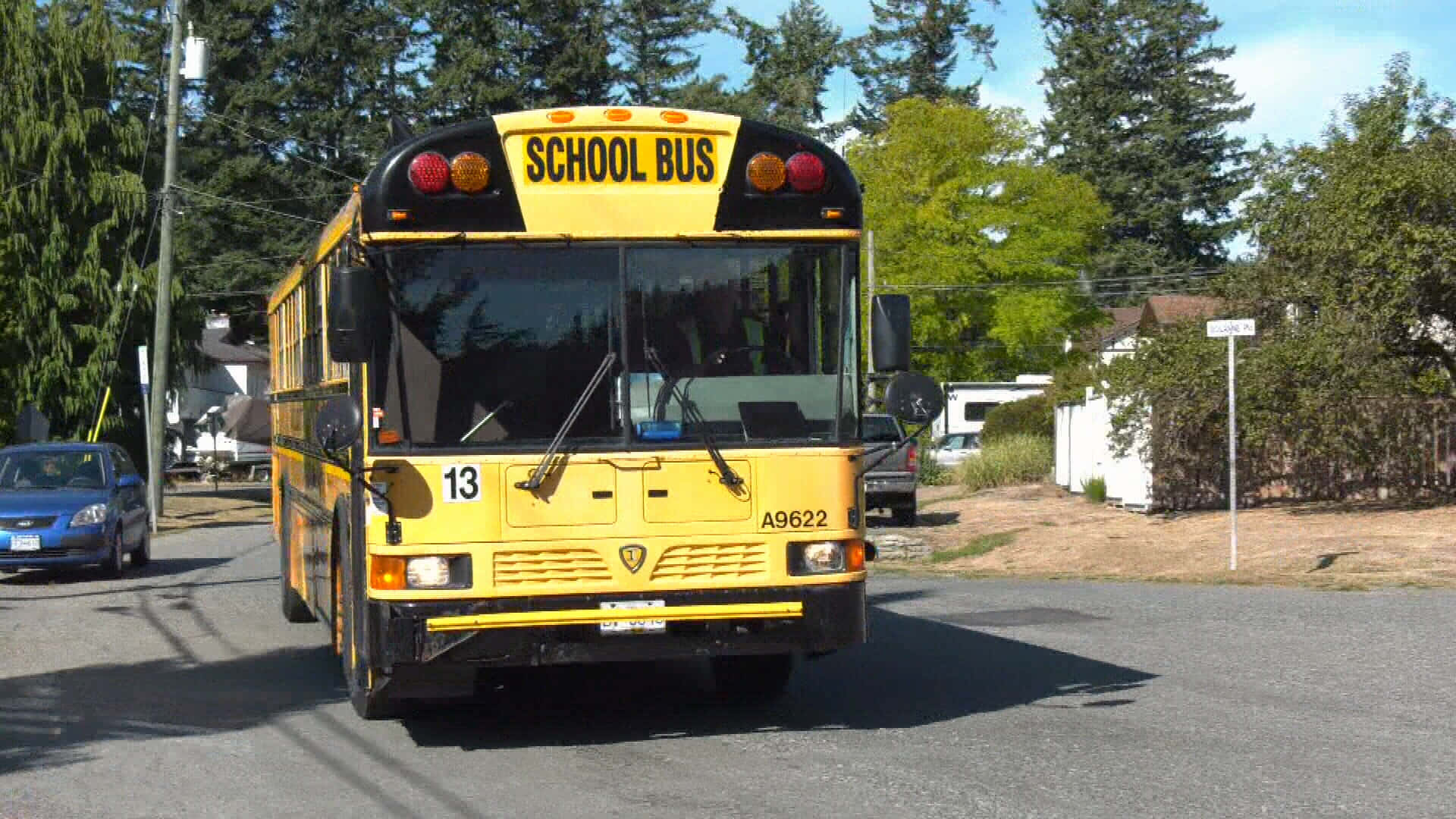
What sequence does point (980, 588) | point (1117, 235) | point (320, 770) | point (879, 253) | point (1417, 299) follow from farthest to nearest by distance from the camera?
point (1117, 235) → point (879, 253) → point (1417, 299) → point (980, 588) → point (320, 770)

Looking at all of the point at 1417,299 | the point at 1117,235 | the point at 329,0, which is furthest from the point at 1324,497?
the point at 1117,235

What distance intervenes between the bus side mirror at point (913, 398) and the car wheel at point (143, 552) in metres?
15.1

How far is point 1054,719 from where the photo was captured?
9.97 meters

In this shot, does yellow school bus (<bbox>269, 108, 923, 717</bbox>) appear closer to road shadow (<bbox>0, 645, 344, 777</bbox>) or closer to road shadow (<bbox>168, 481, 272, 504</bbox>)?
road shadow (<bbox>0, 645, 344, 777</bbox>)

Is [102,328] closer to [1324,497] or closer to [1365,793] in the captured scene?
[1324,497]

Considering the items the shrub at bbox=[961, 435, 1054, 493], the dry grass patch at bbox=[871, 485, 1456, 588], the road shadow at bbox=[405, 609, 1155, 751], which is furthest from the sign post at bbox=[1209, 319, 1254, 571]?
the shrub at bbox=[961, 435, 1054, 493]

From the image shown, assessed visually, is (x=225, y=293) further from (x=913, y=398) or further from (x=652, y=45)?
Answer: (x=913, y=398)

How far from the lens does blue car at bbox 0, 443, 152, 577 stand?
19734 millimetres

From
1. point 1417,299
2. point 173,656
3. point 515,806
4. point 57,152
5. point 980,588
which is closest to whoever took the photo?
point 515,806

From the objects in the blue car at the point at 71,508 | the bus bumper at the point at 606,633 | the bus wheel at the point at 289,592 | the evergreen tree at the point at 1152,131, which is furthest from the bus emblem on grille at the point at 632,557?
the evergreen tree at the point at 1152,131

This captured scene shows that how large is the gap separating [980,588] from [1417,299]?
32.5ft

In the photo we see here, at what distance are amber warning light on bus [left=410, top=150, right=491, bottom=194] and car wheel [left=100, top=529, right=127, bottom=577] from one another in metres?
12.8

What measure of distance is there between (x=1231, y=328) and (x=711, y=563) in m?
11.0

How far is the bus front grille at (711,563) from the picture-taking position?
9.05m
